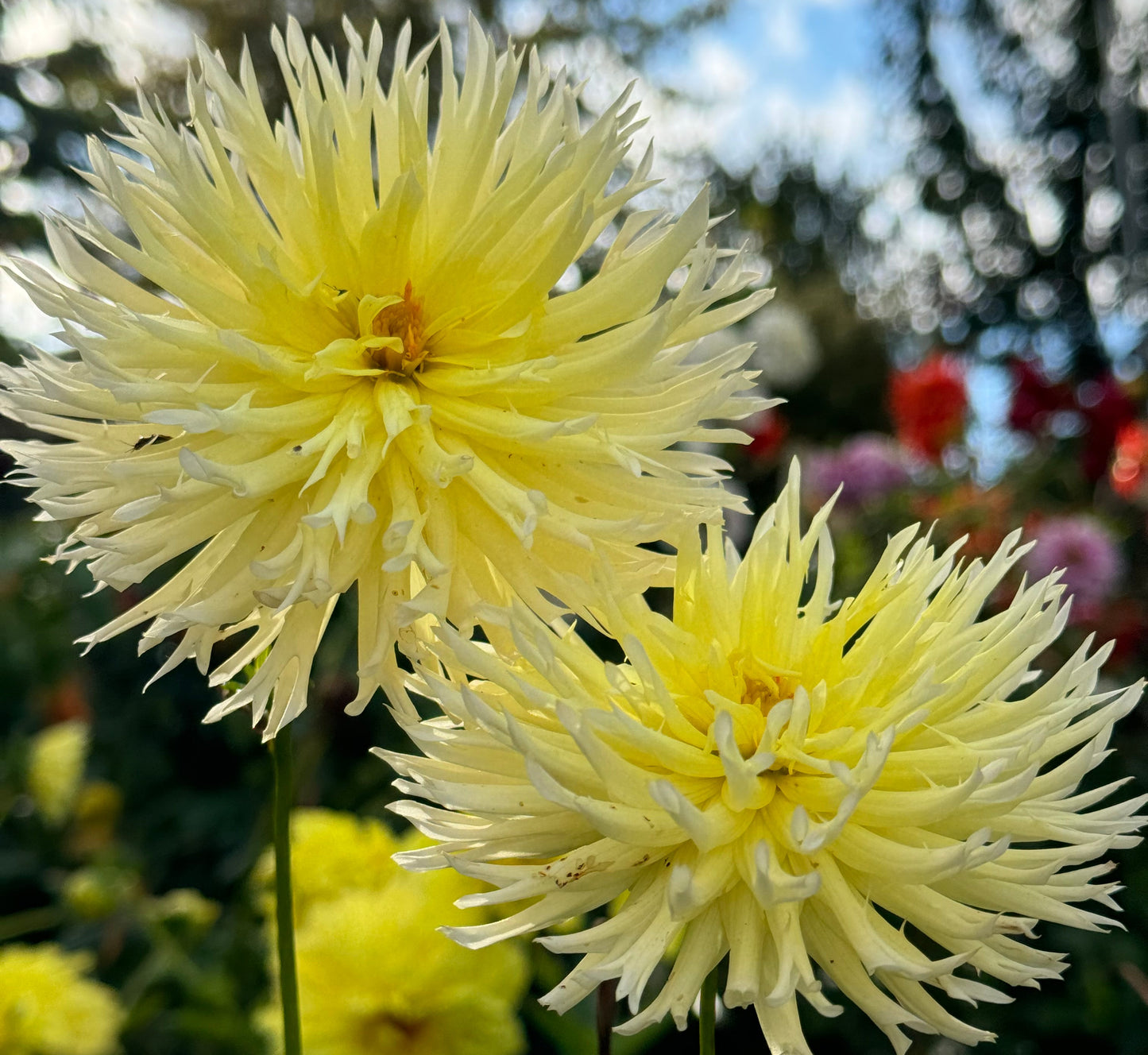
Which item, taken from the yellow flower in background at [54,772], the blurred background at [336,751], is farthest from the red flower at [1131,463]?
the yellow flower in background at [54,772]

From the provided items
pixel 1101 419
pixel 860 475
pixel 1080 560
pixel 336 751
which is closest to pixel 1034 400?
pixel 1101 419

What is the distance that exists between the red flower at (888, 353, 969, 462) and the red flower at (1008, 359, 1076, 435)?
12 cm

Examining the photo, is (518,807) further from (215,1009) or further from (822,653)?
(215,1009)

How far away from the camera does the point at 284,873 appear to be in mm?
502

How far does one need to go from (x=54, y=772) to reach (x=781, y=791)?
172 cm

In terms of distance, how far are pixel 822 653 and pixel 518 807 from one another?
18cm

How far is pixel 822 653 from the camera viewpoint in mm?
492

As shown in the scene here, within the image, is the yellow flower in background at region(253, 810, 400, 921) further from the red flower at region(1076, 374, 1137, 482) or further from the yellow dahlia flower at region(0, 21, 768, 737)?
the red flower at region(1076, 374, 1137, 482)

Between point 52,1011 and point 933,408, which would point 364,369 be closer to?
point 52,1011

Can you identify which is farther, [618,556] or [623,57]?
[623,57]

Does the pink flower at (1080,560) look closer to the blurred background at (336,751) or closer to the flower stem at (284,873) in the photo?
the blurred background at (336,751)

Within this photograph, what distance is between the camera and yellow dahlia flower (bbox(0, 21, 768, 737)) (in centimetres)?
45

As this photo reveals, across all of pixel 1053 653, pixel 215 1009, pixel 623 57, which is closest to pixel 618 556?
pixel 215 1009

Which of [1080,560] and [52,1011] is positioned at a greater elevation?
[1080,560]
